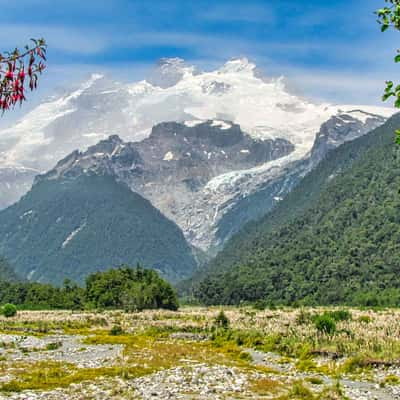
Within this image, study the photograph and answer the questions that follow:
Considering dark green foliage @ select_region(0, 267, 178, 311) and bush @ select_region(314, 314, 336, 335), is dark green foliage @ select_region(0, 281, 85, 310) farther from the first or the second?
bush @ select_region(314, 314, 336, 335)

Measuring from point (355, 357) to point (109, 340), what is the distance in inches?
1347

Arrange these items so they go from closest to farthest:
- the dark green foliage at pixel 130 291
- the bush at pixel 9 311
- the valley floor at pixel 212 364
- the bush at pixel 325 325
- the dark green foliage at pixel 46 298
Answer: the valley floor at pixel 212 364 < the bush at pixel 325 325 < the bush at pixel 9 311 < the dark green foliage at pixel 130 291 < the dark green foliage at pixel 46 298

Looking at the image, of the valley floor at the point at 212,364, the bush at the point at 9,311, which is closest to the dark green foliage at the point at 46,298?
the bush at the point at 9,311

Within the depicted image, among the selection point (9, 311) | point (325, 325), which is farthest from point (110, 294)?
point (325, 325)

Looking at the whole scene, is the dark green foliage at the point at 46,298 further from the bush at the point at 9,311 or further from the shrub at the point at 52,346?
the shrub at the point at 52,346

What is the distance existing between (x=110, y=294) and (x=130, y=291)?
10814mm

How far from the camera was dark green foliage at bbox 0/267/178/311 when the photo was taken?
509 feet

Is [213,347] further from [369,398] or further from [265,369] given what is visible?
[369,398]

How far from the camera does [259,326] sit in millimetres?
87312

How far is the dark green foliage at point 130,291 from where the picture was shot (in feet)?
504

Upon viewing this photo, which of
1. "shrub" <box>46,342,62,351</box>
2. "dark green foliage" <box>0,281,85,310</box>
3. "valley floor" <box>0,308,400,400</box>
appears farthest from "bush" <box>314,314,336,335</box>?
"dark green foliage" <box>0,281,85,310</box>

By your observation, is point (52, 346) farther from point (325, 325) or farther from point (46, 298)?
point (46, 298)

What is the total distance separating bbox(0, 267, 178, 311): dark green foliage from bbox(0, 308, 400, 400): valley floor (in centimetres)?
6976

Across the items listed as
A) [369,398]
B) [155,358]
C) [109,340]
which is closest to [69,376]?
[155,358]
